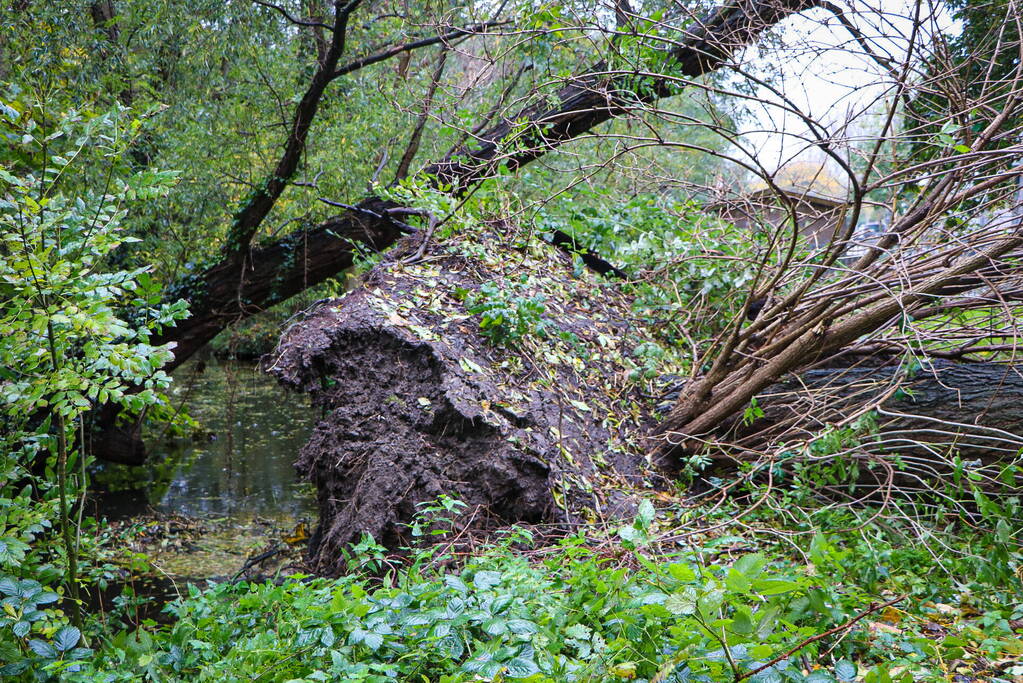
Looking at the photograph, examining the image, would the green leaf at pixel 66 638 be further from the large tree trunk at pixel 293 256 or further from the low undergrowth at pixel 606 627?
the large tree trunk at pixel 293 256

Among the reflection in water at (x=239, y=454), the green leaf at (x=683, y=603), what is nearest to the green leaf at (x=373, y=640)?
the green leaf at (x=683, y=603)

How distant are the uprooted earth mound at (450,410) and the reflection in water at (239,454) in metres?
1.25

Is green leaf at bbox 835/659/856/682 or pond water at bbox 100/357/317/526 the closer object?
green leaf at bbox 835/659/856/682

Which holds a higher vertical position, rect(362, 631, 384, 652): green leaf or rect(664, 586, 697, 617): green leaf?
rect(664, 586, 697, 617): green leaf

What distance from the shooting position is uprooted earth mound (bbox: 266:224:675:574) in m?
3.93

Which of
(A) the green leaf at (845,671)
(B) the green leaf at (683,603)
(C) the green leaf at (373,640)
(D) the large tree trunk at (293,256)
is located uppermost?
(D) the large tree trunk at (293,256)

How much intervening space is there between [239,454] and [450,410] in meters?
6.29

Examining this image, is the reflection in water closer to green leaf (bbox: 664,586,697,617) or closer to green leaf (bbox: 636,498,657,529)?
green leaf (bbox: 636,498,657,529)

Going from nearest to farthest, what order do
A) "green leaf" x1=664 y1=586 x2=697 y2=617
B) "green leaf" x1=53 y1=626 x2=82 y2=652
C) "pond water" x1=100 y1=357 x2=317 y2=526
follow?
"green leaf" x1=664 y1=586 x2=697 y2=617
"green leaf" x1=53 y1=626 x2=82 y2=652
"pond water" x1=100 y1=357 x2=317 y2=526

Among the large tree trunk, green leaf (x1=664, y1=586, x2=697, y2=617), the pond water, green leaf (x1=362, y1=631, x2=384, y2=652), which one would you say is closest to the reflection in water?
the pond water

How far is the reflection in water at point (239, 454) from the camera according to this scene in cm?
754

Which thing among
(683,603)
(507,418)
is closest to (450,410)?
(507,418)

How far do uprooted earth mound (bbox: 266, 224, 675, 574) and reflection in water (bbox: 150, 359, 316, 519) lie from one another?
125 centimetres

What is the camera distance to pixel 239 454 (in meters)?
9.34
